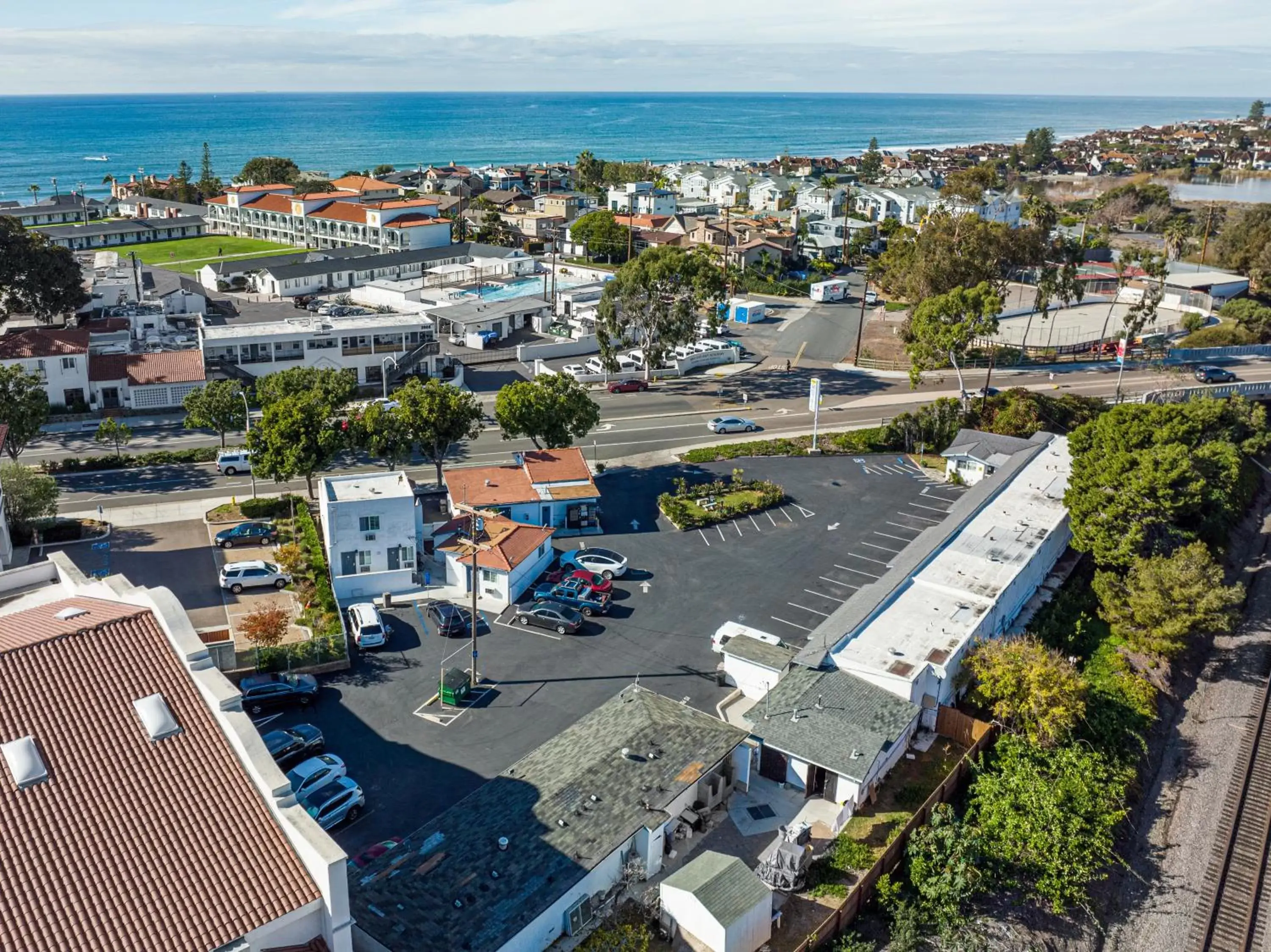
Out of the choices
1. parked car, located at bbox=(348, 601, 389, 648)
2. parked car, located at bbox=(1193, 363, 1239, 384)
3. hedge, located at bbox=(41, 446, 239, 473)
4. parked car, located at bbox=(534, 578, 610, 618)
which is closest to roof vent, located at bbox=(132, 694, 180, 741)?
parked car, located at bbox=(348, 601, 389, 648)

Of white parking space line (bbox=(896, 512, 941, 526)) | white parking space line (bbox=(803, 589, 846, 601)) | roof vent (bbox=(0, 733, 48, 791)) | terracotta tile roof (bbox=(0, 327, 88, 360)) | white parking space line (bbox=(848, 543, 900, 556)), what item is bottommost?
white parking space line (bbox=(803, 589, 846, 601))

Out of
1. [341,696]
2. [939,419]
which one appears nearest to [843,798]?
[341,696]

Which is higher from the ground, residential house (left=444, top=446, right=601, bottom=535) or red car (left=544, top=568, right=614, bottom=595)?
residential house (left=444, top=446, right=601, bottom=535)

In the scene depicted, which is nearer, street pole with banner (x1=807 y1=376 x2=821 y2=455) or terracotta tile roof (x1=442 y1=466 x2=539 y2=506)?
terracotta tile roof (x1=442 y1=466 x2=539 y2=506)

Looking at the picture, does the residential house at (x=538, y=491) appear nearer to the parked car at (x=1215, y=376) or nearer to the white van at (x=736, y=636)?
the white van at (x=736, y=636)

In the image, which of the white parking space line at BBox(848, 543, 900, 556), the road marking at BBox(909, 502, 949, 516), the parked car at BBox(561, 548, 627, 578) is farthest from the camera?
the road marking at BBox(909, 502, 949, 516)

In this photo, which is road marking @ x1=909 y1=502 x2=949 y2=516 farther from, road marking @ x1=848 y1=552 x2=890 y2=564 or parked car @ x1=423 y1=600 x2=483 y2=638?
parked car @ x1=423 y1=600 x2=483 y2=638

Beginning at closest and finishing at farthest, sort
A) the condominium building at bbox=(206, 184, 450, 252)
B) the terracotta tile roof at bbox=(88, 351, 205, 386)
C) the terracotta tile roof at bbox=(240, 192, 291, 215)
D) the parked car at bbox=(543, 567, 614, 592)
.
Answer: the parked car at bbox=(543, 567, 614, 592)
the terracotta tile roof at bbox=(88, 351, 205, 386)
the condominium building at bbox=(206, 184, 450, 252)
the terracotta tile roof at bbox=(240, 192, 291, 215)
